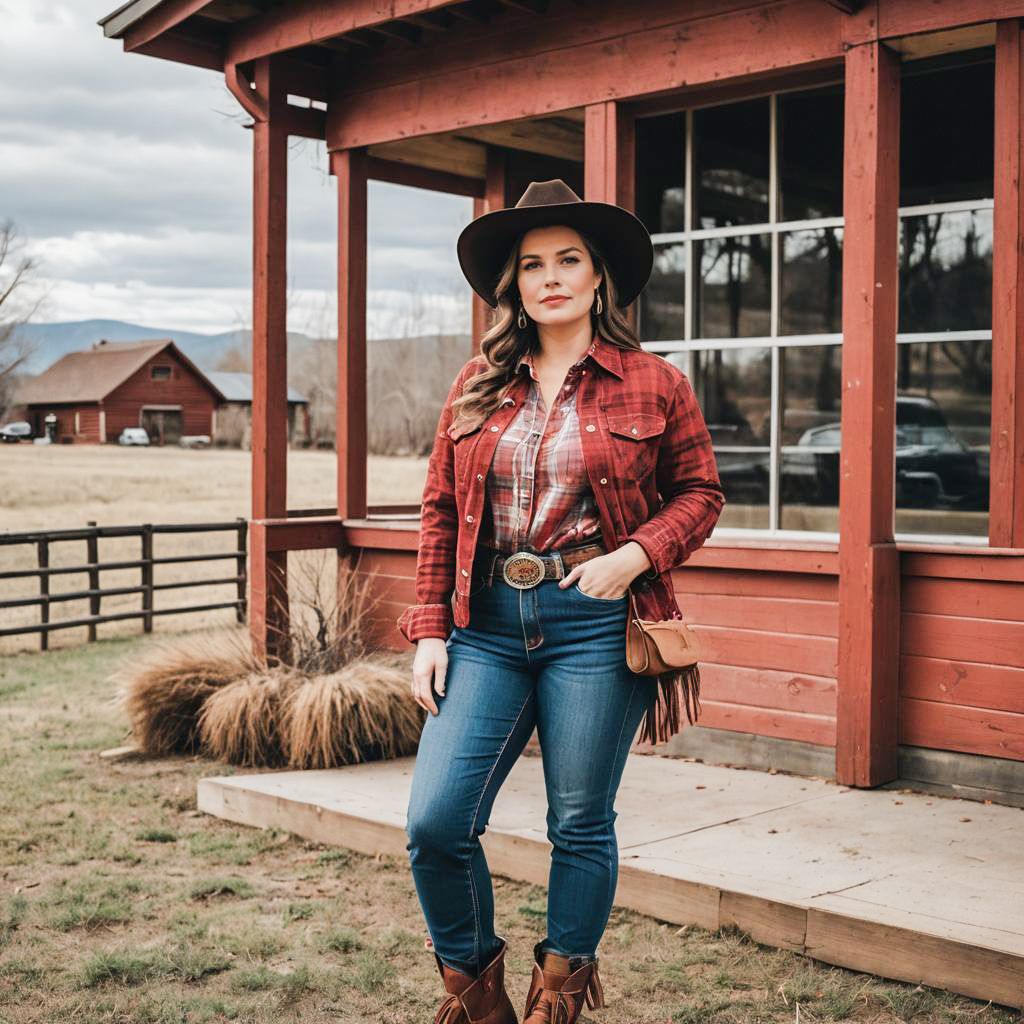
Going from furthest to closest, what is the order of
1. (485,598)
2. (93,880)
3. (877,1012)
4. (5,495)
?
(5,495), (93,880), (877,1012), (485,598)

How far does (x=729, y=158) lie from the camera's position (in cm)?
763

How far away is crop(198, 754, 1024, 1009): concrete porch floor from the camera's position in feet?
12.3

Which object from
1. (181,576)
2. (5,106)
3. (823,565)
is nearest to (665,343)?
(823,565)

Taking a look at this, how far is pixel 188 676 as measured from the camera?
7.05 m

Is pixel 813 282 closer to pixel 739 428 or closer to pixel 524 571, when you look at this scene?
pixel 739 428

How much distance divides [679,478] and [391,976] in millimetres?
1860

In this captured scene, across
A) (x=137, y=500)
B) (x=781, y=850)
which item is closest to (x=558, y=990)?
(x=781, y=850)

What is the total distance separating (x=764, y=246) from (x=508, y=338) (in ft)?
18.1

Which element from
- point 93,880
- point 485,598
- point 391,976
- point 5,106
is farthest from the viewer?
point 5,106

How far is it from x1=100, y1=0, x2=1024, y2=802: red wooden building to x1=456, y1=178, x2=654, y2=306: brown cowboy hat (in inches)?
95.5

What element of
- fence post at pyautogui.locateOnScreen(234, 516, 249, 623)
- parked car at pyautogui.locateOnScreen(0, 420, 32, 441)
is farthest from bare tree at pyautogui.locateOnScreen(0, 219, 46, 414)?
fence post at pyautogui.locateOnScreen(234, 516, 249, 623)

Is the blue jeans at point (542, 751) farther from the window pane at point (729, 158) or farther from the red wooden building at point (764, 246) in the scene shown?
the window pane at point (729, 158)

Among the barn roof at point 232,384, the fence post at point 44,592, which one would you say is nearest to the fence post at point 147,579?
the fence post at point 44,592

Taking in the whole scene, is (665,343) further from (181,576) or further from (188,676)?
(181,576)
